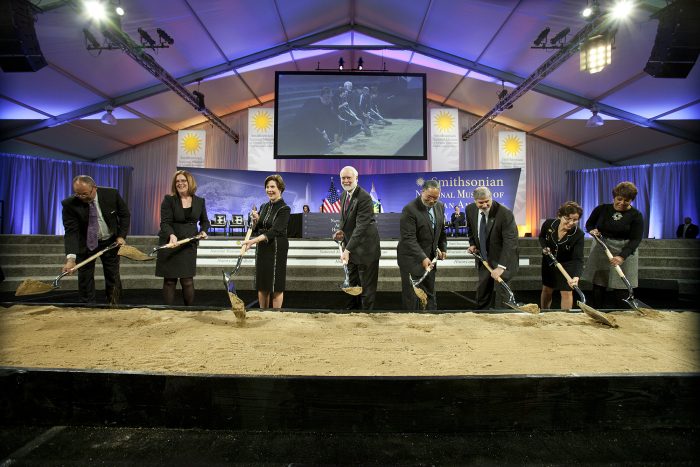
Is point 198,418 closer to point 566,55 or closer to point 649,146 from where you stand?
→ point 566,55

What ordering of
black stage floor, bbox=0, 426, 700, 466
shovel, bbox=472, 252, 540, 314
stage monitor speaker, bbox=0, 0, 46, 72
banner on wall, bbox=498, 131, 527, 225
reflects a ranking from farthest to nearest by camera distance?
banner on wall, bbox=498, 131, 527, 225, stage monitor speaker, bbox=0, 0, 46, 72, shovel, bbox=472, 252, 540, 314, black stage floor, bbox=0, 426, 700, 466

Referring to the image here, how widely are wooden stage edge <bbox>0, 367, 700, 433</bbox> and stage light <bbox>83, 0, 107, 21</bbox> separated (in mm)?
7162

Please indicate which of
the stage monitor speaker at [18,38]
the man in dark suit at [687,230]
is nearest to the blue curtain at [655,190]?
the man in dark suit at [687,230]

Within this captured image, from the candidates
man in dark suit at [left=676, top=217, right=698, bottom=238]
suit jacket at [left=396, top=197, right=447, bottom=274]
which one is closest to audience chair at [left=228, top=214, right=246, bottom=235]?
suit jacket at [left=396, top=197, right=447, bottom=274]

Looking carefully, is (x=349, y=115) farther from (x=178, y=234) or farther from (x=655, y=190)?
(x=655, y=190)

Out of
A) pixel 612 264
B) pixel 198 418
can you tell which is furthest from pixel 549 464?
pixel 612 264

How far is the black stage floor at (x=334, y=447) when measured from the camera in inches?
49.3

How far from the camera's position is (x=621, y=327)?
254cm

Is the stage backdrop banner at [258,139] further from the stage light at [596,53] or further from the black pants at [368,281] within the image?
the black pants at [368,281]

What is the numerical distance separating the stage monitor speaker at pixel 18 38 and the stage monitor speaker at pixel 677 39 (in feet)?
28.8

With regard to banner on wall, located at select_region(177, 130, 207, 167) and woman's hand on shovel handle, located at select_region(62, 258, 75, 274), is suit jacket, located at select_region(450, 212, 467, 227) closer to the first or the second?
woman's hand on shovel handle, located at select_region(62, 258, 75, 274)

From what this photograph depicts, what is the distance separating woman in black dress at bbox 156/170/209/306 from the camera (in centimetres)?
337

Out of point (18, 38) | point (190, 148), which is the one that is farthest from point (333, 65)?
point (18, 38)

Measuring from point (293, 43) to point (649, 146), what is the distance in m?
12.3
